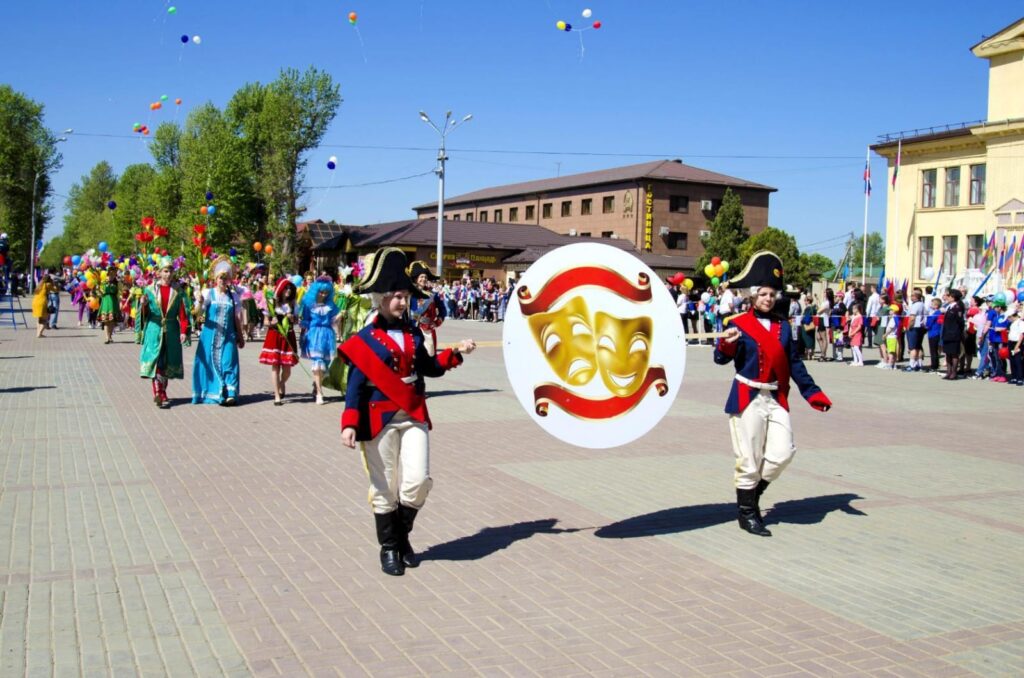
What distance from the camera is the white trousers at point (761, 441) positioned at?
6.55 m

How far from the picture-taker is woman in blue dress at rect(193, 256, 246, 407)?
12891 mm

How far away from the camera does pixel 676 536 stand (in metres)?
6.54

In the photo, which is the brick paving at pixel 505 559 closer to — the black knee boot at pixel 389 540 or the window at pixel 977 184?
the black knee boot at pixel 389 540

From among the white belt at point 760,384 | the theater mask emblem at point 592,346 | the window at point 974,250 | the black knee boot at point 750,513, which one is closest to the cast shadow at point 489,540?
the theater mask emblem at point 592,346

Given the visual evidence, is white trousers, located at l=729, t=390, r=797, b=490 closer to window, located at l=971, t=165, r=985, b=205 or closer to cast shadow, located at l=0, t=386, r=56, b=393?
cast shadow, located at l=0, t=386, r=56, b=393

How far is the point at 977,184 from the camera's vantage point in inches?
1758

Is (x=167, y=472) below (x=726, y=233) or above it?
below

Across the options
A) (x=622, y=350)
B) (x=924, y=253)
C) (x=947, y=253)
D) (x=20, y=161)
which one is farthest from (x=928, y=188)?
(x=20, y=161)

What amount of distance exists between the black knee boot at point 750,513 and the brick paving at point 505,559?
3.7 inches

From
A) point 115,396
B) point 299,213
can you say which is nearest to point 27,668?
point 115,396

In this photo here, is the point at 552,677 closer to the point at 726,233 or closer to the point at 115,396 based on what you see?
the point at 115,396

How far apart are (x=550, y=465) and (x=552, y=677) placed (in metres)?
4.90

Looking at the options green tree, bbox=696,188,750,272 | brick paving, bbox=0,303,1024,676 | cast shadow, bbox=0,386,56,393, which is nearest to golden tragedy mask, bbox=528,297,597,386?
brick paving, bbox=0,303,1024,676

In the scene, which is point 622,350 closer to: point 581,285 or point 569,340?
point 569,340
